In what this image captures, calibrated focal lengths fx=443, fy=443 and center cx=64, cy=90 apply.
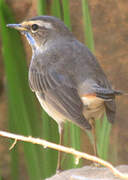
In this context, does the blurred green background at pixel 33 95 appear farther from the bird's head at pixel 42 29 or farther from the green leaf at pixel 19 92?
the bird's head at pixel 42 29

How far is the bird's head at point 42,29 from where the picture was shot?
261cm

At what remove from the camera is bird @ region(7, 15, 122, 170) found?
227cm

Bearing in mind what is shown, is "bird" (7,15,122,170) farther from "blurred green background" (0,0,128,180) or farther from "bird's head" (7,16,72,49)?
"blurred green background" (0,0,128,180)

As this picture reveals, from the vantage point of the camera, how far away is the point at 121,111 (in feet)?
11.8

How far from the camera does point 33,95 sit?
10.9 feet

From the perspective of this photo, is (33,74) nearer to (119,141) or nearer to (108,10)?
(108,10)

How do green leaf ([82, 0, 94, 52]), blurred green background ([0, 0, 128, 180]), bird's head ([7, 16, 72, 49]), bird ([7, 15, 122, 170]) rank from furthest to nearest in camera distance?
blurred green background ([0, 0, 128, 180])
green leaf ([82, 0, 94, 52])
bird's head ([7, 16, 72, 49])
bird ([7, 15, 122, 170])

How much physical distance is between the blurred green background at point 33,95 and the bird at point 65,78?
12.7 inches

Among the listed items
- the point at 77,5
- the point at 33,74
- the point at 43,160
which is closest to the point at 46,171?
the point at 43,160

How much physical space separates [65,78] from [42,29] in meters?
0.41

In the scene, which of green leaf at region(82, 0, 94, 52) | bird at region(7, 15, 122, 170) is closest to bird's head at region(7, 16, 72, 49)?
bird at region(7, 15, 122, 170)

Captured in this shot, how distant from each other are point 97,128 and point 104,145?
0.15 metres

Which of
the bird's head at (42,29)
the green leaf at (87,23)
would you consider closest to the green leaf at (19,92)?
the bird's head at (42,29)

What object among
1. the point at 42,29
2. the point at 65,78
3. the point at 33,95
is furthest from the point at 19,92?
the point at 65,78
